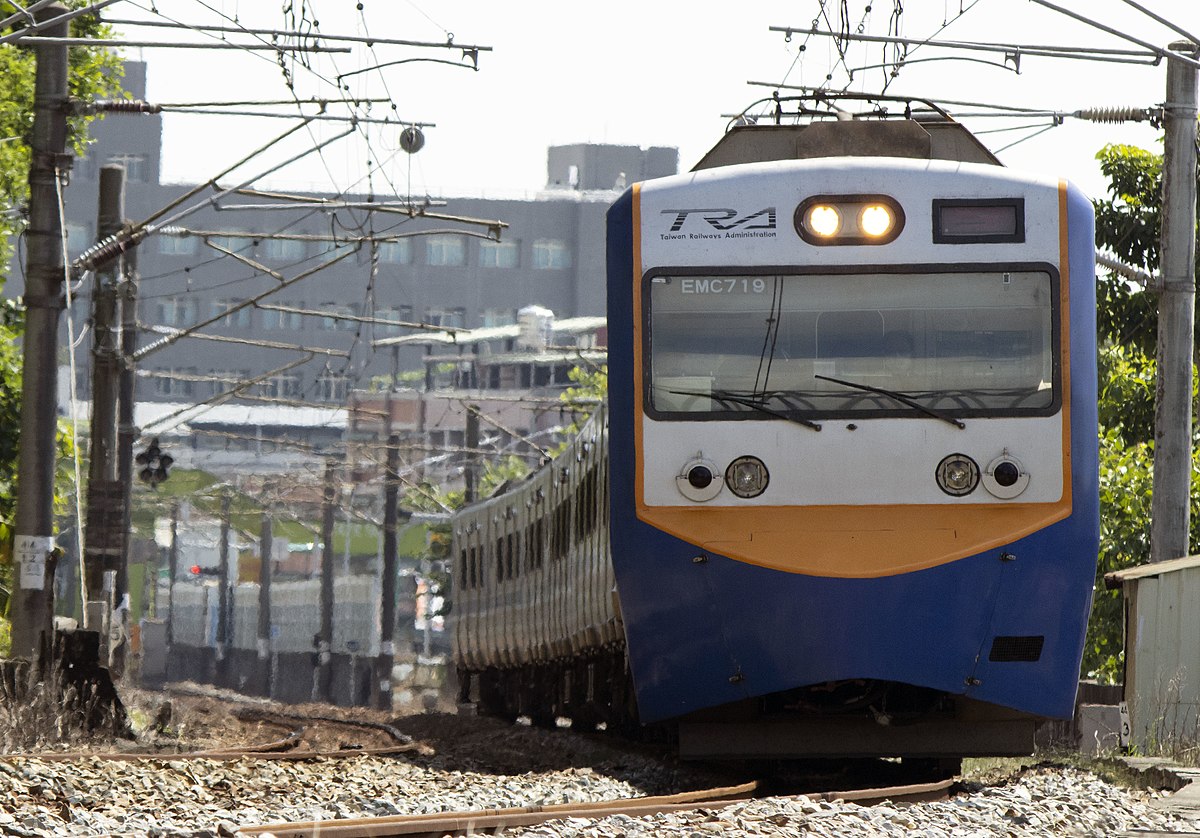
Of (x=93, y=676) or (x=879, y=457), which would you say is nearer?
(x=879, y=457)

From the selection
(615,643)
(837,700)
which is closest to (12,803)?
(837,700)

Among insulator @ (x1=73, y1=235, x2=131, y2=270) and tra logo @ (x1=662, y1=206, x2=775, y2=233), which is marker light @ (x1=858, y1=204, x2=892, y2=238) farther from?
insulator @ (x1=73, y1=235, x2=131, y2=270)

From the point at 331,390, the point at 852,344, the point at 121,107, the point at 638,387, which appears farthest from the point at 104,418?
the point at 331,390

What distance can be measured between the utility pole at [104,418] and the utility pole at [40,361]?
4921mm

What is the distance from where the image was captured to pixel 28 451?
55.7 feet

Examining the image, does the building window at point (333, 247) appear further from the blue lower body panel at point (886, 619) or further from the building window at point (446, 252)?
the blue lower body panel at point (886, 619)

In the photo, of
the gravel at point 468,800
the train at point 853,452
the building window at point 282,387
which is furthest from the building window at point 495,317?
the train at point 853,452

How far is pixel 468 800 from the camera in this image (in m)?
9.99

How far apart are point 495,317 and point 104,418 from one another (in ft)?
230

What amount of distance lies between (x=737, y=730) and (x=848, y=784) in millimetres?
1094

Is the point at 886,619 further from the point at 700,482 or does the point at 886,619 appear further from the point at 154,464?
the point at 154,464

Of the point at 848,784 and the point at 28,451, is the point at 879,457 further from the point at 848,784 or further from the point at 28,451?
the point at 28,451

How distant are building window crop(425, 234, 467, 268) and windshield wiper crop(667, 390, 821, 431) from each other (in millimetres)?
81742

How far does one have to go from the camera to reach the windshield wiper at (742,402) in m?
10.5
